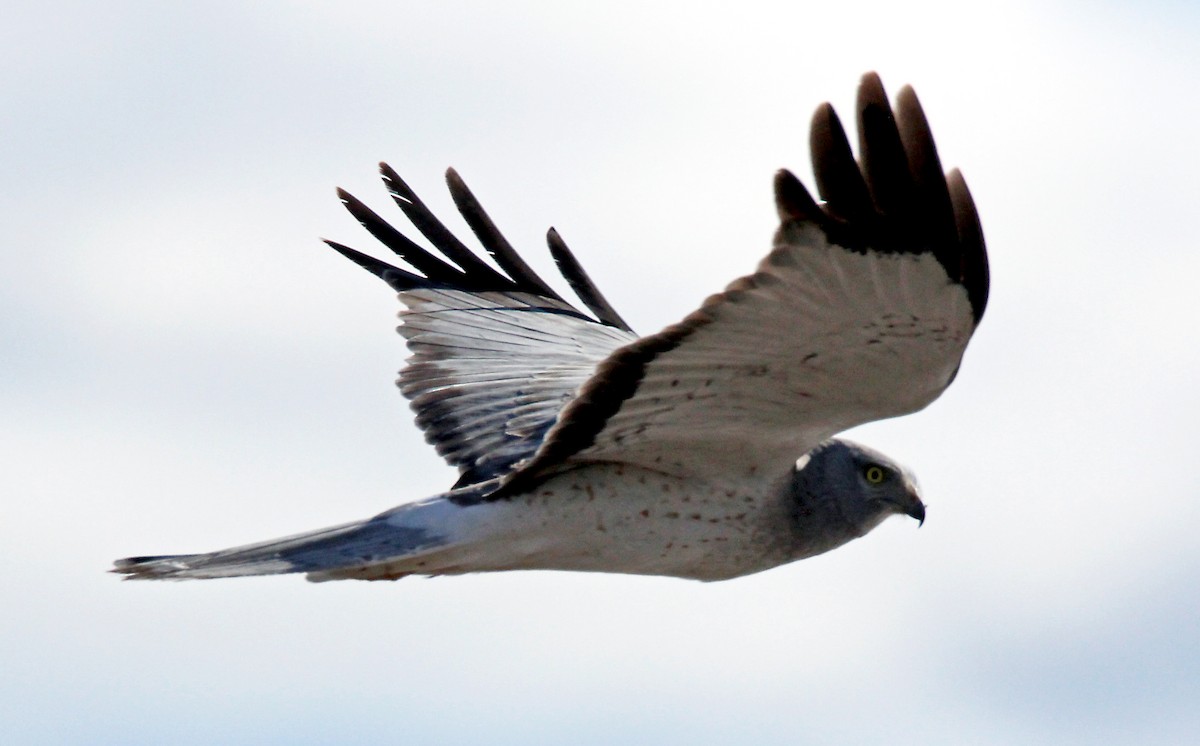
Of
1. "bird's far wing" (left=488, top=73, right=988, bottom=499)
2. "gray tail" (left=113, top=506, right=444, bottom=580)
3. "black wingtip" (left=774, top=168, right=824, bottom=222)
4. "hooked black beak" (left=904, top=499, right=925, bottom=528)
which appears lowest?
"hooked black beak" (left=904, top=499, right=925, bottom=528)

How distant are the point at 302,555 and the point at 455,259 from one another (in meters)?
2.51

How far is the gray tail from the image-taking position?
732 centimetres

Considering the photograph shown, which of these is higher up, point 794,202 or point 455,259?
point 455,259

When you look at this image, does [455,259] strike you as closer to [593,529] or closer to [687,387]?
[593,529]

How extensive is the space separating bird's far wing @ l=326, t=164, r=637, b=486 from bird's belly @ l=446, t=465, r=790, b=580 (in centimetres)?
70

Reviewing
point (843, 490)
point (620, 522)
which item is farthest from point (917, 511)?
point (620, 522)

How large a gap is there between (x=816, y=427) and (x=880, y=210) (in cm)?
146

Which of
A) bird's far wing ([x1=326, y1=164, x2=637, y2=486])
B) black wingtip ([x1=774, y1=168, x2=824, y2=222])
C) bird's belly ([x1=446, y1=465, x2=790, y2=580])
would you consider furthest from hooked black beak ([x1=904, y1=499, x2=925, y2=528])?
black wingtip ([x1=774, y1=168, x2=824, y2=222])

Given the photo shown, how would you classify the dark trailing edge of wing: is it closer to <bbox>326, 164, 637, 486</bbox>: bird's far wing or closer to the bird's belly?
<bbox>326, 164, 637, 486</bbox>: bird's far wing

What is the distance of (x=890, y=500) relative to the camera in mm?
7941

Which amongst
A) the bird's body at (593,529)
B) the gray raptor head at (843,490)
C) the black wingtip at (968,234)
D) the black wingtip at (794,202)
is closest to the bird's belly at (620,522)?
the bird's body at (593,529)

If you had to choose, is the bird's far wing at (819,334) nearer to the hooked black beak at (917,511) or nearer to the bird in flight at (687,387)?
the bird in flight at (687,387)

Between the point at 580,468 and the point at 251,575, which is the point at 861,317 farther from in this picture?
the point at 251,575

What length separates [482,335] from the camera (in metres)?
9.18
